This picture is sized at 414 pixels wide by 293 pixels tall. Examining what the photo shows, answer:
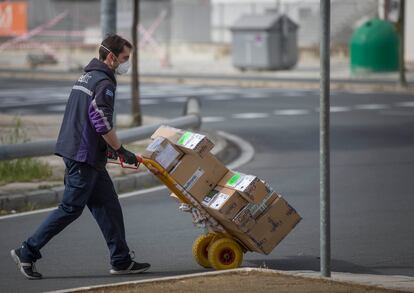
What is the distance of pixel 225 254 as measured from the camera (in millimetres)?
8891

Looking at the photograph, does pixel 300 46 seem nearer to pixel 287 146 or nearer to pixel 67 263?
pixel 287 146

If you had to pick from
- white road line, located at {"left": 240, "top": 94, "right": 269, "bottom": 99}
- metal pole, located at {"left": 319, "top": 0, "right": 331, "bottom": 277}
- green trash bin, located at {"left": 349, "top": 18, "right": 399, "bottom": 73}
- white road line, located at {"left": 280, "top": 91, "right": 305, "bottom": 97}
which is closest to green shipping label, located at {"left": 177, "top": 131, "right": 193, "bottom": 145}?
metal pole, located at {"left": 319, "top": 0, "right": 331, "bottom": 277}

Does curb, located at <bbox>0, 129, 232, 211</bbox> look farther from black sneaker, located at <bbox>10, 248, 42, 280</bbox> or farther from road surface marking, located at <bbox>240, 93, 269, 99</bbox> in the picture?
road surface marking, located at <bbox>240, 93, 269, 99</bbox>

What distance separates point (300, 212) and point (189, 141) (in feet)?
9.80

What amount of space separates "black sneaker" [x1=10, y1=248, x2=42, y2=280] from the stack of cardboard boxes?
1.17m

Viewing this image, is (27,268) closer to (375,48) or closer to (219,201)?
(219,201)

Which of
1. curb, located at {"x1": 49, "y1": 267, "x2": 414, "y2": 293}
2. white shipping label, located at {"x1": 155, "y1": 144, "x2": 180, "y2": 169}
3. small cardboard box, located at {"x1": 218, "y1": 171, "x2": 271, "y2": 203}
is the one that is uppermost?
white shipping label, located at {"x1": 155, "y1": 144, "x2": 180, "y2": 169}

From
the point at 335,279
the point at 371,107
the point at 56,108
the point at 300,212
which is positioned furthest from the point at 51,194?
the point at 371,107

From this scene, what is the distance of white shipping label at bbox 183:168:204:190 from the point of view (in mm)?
8830

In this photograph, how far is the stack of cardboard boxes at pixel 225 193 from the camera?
8812 mm

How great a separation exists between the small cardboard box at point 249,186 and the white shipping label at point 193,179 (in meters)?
0.19

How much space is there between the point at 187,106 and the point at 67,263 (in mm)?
9049

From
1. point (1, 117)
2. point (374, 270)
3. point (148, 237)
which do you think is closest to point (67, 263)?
point (148, 237)

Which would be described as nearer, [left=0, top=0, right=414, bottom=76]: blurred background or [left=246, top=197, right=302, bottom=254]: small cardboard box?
[left=246, top=197, right=302, bottom=254]: small cardboard box
